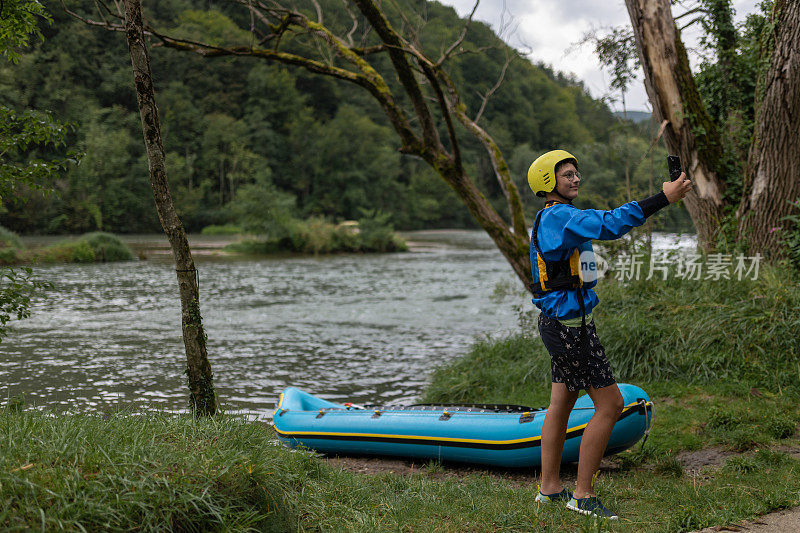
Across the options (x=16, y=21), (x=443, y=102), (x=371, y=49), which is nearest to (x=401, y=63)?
(x=371, y=49)

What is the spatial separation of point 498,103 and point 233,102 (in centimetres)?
2116

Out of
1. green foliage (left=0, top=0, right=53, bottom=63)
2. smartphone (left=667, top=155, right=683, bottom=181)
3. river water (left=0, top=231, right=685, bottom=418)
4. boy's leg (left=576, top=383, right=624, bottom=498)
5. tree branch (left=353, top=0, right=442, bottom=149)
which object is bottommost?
river water (left=0, top=231, right=685, bottom=418)

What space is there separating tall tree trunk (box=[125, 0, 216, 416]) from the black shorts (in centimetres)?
197

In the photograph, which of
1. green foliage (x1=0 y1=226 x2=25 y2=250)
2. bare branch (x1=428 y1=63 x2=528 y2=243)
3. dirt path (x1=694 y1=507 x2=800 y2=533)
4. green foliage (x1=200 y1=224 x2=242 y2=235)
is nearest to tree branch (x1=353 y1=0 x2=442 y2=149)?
bare branch (x1=428 y1=63 x2=528 y2=243)

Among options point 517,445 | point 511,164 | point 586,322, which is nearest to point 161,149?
point 586,322

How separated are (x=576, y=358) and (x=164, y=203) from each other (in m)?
2.39

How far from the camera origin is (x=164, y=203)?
3740mm

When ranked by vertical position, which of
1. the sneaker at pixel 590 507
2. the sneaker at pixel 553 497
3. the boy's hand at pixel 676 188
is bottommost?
the sneaker at pixel 553 497

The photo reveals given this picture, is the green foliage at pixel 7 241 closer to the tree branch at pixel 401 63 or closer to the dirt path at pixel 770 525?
the tree branch at pixel 401 63

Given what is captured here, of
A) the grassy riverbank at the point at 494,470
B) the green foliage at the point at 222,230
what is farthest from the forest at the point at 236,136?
the grassy riverbank at the point at 494,470

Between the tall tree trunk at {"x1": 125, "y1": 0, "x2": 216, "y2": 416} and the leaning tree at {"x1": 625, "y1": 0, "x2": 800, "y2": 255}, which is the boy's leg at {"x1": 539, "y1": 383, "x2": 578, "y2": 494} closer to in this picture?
the tall tree trunk at {"x1": 125, "y1": 0, "x2": 216, "y2": 416}

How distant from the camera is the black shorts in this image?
291 centimetres

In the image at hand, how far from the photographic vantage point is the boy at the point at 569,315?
289 cm

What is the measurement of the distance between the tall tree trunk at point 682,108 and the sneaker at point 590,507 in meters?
5.13
